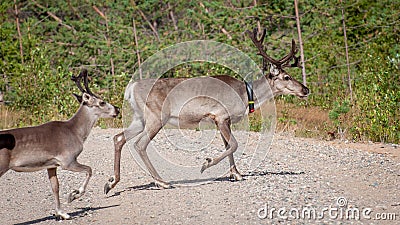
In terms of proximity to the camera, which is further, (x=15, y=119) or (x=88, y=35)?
(x=88, y=35)

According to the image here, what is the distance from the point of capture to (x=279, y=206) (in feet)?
26.9

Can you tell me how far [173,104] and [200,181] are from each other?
126 cm

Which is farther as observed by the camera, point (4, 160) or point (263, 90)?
point (263, 90)

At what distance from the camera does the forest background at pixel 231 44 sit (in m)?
15.2

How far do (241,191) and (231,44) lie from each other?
42.2 ft

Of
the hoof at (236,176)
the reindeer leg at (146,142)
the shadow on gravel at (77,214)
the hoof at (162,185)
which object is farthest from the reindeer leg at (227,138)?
the shadow on gravel at (77,214)

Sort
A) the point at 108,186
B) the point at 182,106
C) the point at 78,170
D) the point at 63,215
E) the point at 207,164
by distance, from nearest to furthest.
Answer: the point at 63,215, the point at 78,170, the point at 108,186, the point at 207,164, the point at 182,106

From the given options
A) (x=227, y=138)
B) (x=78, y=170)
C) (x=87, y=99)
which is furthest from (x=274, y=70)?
(x=78, y=170)

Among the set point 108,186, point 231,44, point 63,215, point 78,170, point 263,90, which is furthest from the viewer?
point 231,44

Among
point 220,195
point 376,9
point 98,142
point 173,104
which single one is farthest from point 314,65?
point 220,195

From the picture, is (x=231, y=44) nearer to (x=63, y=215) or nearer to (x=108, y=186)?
(x=108, y=186)

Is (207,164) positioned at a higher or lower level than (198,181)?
higher

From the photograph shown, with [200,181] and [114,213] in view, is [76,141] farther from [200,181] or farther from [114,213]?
[200,181]

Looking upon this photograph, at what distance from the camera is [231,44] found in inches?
858
